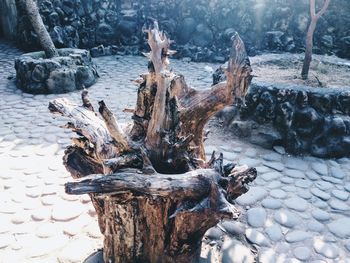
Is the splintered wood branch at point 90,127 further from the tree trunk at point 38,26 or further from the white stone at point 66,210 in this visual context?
the tree trunk at point 38,26

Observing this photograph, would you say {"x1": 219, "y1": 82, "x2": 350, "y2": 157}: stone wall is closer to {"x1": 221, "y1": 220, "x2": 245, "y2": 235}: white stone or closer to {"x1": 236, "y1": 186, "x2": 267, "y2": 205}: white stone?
{"x1": 236, "y1": 186, "x2": 267, "y2": 205}: white stone

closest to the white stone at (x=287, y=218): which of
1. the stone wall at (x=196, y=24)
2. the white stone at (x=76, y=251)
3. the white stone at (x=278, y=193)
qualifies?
the white stone at (x=278, y=193)

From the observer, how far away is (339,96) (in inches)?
180

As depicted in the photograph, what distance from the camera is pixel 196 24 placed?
9617mm

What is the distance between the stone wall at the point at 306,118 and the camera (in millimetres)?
4582

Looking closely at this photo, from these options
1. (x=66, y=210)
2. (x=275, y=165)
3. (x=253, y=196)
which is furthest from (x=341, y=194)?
(x=66, y=210)

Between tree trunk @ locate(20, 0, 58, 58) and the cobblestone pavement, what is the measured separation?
7.53ft

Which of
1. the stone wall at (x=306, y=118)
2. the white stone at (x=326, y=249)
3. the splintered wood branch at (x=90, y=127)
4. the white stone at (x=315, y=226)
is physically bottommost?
the white stone at (x=326, y=249)

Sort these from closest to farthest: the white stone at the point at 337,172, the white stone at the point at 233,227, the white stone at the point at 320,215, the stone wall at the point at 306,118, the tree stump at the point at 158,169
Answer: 1. the tree stump at the point at 158,169
2. the white stone at the point at 233,227
3. the white stone at the point at 320,215
4. the white stone at the point at 337,172
5. the stone wall at the point at 306,118

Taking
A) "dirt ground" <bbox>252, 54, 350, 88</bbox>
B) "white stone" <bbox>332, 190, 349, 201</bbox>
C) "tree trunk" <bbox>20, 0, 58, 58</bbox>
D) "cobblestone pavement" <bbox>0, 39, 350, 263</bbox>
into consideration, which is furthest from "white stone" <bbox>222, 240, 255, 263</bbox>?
"tree trunk" <bbox>20, 0, 58, 58</bbox>

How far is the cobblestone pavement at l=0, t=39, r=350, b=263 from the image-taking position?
294cm

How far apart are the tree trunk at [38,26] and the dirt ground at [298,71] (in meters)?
4.24

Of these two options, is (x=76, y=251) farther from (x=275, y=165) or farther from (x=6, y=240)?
(x=275, y=165)

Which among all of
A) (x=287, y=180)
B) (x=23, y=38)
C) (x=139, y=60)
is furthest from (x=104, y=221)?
(x=23, y=38)
